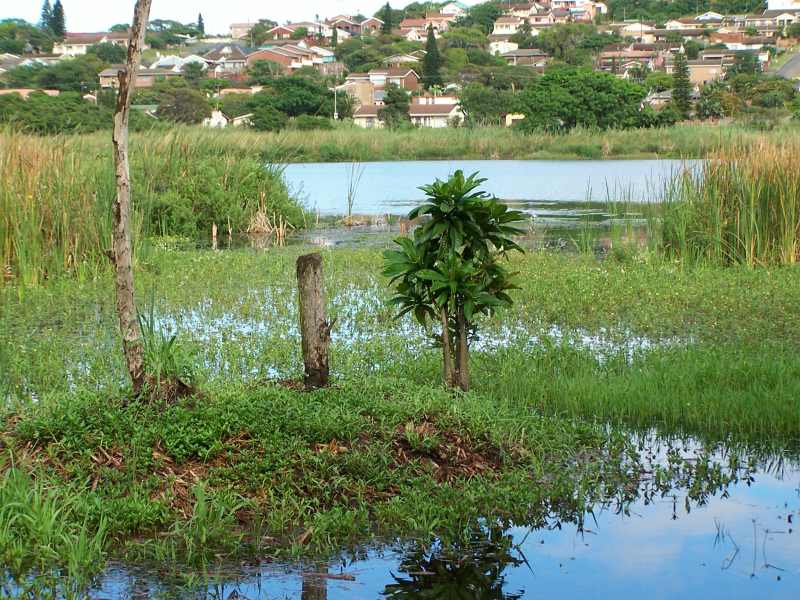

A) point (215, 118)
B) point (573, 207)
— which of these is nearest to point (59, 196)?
point (573, 207)

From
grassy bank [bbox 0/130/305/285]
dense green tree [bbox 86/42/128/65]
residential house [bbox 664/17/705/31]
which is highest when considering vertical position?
residential house [bbox 664/17/705/31]

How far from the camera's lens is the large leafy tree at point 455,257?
20.0ft

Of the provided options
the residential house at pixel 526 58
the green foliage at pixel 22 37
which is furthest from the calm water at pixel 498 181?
the residential house at pixel 526 58

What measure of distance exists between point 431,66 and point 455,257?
257 ft

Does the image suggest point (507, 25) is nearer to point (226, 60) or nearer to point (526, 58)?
point (526, 58)

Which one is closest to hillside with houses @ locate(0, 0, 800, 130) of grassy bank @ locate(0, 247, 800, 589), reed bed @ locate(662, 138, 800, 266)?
grassy bank @ locate(0, 247, 800, 589)

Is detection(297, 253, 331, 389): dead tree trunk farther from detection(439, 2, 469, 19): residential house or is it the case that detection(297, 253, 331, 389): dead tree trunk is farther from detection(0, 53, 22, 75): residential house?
detection(439, 2, 469, 19): residential house

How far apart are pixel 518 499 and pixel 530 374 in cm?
229

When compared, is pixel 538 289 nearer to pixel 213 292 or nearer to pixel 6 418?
pixel 213 292

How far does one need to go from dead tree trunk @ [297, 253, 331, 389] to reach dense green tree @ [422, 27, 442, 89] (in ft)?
246

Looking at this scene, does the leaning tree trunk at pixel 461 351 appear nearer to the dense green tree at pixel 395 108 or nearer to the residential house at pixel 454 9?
the dense green tree at pixel 395 108

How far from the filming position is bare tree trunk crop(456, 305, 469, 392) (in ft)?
21.0

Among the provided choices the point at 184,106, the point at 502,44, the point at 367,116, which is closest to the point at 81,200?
the point at 184,106

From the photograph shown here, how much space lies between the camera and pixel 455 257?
6156mm
